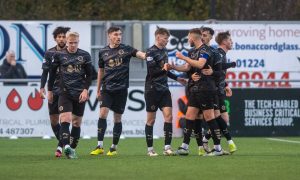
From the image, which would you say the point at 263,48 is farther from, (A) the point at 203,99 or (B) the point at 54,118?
(A) the point at 203,99

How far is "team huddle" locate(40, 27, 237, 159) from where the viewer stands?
1822 centimetres

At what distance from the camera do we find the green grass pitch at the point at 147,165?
1496 cm

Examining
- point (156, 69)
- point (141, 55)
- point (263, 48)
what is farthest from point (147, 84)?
point (263, 48)

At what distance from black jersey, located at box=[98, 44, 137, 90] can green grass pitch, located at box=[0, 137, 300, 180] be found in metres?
1.27

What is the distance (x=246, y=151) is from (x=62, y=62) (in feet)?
14.4

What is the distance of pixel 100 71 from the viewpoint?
19406 millimetres

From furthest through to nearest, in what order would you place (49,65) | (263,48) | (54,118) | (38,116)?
(263,48) → (38,116) → (54,118) → (49,65)

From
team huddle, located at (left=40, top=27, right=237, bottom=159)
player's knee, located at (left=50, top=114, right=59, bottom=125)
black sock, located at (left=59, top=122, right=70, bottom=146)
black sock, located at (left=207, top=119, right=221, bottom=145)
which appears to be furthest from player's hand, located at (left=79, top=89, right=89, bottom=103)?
black sock, located at (left=207, top=119, right=221, bottom=145)

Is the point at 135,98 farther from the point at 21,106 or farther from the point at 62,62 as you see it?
the point at 62,62

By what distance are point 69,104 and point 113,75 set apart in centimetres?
129

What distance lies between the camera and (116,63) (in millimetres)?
19172

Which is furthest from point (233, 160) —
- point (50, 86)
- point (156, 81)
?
point (50, 86)

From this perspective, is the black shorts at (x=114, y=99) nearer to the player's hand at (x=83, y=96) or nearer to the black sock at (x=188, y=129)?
the player's hand at (x=83, y=96)

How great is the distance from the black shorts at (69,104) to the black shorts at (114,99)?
0.87m
